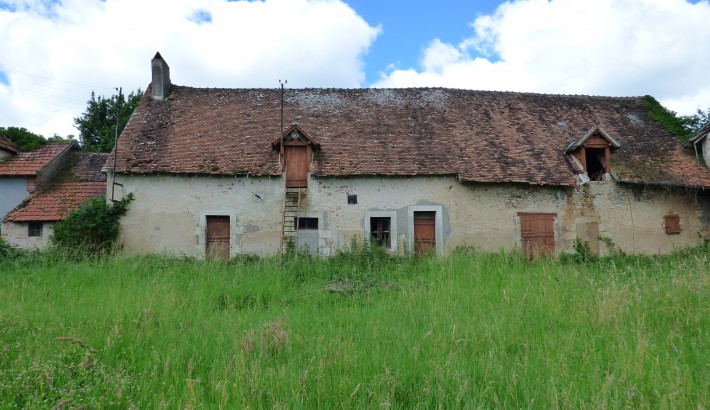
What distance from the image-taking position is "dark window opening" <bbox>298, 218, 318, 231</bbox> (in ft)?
43.3

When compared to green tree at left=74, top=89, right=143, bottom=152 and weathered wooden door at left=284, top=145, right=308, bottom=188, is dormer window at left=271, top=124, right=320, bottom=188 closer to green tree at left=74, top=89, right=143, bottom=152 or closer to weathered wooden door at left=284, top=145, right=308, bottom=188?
weathered wooden door at left=284, top=145, right=308, bottom=188

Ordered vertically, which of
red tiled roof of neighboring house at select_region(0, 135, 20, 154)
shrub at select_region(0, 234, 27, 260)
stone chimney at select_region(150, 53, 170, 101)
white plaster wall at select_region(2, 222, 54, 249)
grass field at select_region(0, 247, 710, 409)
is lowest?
grass field at select_region(0, 247, 710, 409)

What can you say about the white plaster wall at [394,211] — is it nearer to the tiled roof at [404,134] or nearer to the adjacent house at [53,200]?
the tiled roof at [404,134]

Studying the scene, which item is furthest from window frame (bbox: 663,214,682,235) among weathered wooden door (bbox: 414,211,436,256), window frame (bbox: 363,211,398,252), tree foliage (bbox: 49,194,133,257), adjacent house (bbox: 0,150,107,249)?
adjacent house (bbox: 0,150,107,249)

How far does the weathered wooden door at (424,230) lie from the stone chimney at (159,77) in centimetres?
1184

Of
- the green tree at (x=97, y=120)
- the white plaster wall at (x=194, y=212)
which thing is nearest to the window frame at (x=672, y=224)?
the white plaster wall at (x=194, y=212)

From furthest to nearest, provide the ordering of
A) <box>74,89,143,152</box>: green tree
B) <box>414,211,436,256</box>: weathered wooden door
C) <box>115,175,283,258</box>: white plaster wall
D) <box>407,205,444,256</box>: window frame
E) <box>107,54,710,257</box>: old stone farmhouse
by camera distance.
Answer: <box>74,89,143,152</box>: green tree < <box>414,211,436,256</box>: weathered wooden door < <box>407,205,444,256</box>: window frame < <box>107,54,710,257</box>: old stone farmhouse < <box>115,175,283,258</box>: white plaster wall

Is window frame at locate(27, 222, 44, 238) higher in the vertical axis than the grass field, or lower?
higher

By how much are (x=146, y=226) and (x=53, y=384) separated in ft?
34.9

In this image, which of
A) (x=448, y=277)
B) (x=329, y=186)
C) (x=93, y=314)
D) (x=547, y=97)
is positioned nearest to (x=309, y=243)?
(x=329, y=186)

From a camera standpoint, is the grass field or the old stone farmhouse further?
the old stone farmhouse

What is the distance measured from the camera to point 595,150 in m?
14.8

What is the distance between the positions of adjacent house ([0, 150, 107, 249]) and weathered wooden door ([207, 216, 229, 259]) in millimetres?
5300

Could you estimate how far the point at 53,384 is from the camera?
10.8 ft
